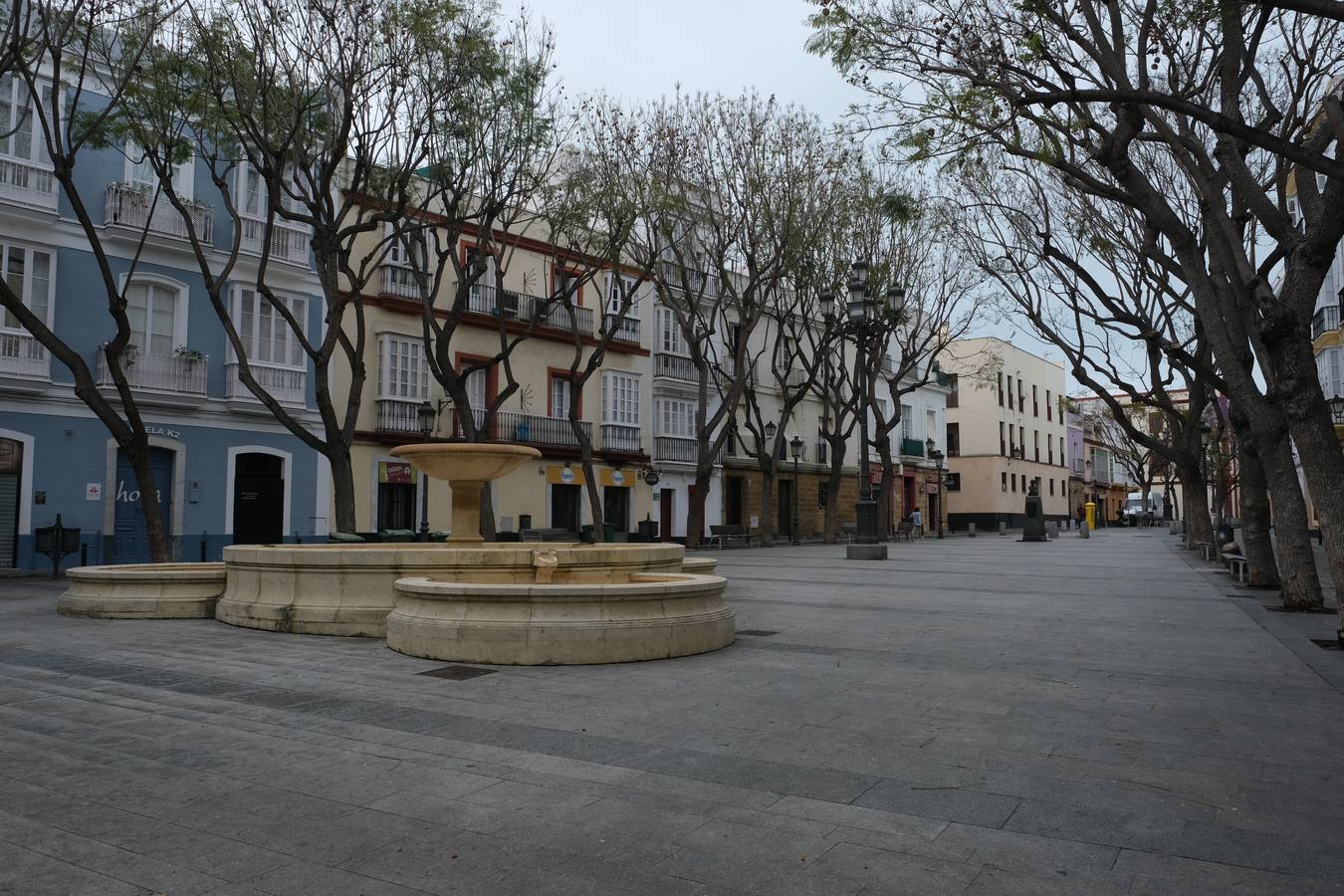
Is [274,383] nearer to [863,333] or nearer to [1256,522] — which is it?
[863,333]

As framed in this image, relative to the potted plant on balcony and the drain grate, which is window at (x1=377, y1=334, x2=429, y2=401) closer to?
the potted plant on balcony

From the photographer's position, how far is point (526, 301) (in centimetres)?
2984

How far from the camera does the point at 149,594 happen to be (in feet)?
35.4

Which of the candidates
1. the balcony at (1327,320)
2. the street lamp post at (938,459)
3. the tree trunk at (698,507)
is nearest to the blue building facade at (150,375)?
the tree trunk at (698,507)

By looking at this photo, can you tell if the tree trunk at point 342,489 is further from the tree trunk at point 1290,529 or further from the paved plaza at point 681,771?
the tree trunk at point 1290,529

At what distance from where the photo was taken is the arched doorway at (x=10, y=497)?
19250 millimetres

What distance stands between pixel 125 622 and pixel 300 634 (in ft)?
8.21

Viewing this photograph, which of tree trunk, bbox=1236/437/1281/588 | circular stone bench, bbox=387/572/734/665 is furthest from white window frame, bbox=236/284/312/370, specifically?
tree trunk, bbox=1236/437/1281/588

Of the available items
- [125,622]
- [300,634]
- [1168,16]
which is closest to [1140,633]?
[1168,16]

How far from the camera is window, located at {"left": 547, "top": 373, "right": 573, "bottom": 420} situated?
30750mm

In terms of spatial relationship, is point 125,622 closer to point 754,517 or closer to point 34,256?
point 34,256

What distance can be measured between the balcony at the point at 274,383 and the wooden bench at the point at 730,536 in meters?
14.6

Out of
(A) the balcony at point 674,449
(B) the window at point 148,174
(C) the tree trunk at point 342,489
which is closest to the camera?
(C) the tree trunk at point 342,489

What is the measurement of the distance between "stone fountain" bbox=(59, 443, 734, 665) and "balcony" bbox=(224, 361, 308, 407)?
11513 millimetres
